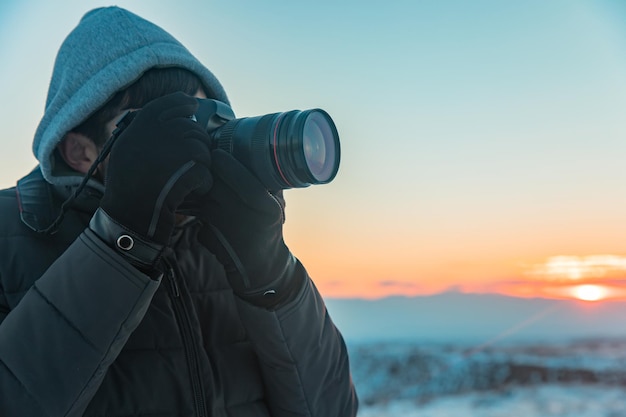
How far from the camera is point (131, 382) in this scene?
102 cm

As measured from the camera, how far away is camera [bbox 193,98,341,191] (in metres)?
1.01

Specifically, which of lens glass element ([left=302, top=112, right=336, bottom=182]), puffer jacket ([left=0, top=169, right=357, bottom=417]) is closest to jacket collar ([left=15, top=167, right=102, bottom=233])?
puffer jacket ([left=0, top=169, right=357, bottom=417])

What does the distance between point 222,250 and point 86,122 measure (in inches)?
16.3

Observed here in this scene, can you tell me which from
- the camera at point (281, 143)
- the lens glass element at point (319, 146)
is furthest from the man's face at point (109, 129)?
the lens glass element at point (319, 146)

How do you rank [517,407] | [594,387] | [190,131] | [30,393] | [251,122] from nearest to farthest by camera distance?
[30,393] → [190,131] → [251,122] → [517,407] → [594,387]

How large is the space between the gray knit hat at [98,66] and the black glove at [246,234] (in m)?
0.32

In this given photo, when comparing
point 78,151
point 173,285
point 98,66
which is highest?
point 98,66

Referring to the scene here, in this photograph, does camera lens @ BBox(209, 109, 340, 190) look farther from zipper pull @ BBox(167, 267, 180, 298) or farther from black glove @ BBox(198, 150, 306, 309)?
zipper pull @ BBox(167, 267, 180, 298)

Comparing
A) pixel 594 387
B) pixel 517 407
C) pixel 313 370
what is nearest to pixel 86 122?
pixel 313 370

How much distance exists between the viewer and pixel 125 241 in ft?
2.92

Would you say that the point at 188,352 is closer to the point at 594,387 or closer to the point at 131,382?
the point at 131,382

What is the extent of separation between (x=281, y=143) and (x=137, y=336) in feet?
1.45

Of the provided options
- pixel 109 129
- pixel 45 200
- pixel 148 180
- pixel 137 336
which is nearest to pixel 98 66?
pixel 109 129

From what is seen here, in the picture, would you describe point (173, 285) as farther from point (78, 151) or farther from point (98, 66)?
point (98, 66)
